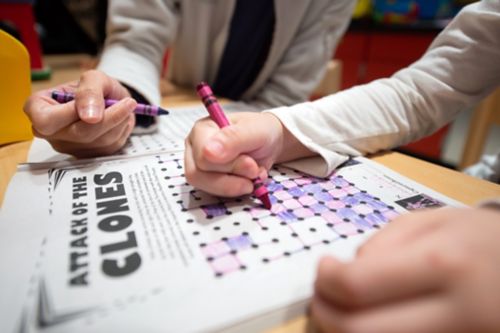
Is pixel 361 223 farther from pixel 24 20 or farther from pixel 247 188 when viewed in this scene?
pixel 24 20

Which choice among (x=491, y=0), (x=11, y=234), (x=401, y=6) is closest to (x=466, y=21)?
(x=491, y=0)

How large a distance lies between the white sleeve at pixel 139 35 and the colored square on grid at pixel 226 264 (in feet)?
1.32

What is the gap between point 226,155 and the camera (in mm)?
301

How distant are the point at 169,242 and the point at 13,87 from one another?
0.37m

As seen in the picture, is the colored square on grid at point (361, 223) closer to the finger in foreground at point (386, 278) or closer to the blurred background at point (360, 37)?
the finger in foreground at point (386, 278)

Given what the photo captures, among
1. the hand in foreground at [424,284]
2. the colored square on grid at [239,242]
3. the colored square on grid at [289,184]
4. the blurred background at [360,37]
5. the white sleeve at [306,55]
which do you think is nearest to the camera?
the hand in foreground at [424,284]

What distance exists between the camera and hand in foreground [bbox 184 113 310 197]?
11.9 inches

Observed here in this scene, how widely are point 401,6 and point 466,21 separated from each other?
1510 mm

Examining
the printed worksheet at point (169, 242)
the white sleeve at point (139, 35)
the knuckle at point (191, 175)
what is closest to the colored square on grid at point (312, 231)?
the printed worksheet at point (169, 242)

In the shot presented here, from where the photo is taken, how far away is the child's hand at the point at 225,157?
0.30 m

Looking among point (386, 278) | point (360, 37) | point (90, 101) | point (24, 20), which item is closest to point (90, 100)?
point (90, 101)

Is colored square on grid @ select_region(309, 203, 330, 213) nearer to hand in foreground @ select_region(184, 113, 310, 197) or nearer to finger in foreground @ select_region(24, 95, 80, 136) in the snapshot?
hand in foreground @ select_region(184, 113, 310, 197)

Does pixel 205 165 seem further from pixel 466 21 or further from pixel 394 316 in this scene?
pixel 466 21

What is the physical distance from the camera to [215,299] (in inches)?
8.3
